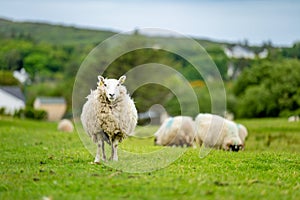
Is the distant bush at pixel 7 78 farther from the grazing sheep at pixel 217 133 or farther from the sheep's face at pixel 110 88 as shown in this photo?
the sheep's face at pixel 110 88

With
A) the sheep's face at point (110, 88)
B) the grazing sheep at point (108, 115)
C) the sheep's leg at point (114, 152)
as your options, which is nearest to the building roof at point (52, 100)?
the grazing sheep at point (108, 115)

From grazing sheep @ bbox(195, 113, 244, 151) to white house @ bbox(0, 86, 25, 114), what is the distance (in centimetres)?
7043

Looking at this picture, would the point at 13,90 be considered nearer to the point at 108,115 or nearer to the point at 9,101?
the point at 9,101

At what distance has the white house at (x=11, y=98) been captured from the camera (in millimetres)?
91794

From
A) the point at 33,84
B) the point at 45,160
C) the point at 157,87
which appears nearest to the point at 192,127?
the point at 45,160

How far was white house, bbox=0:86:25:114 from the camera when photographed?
3614 inches

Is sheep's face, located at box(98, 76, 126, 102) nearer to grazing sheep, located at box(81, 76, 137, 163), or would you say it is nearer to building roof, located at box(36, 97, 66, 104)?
grazing sheep, located at box(81, 76, 137, 163)

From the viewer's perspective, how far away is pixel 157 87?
83562 millimetres

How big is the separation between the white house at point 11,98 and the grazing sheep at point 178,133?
223 ft

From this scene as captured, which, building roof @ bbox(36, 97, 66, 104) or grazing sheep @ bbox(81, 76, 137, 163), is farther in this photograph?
building roof @ bbox(36, 97, 66, 104)

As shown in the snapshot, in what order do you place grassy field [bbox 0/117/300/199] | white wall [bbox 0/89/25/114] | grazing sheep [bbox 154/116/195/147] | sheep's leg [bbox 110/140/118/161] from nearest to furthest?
grassy field [bbox 0/117/300/199], sheep's leg [bbox 110/140/118/161], grazing sheep [bbox 154/116/195/147], white wall [bbox 0/89/25/114]

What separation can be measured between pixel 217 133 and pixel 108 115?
10511 millimetres

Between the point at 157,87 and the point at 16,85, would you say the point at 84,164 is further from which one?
the point at 16,85

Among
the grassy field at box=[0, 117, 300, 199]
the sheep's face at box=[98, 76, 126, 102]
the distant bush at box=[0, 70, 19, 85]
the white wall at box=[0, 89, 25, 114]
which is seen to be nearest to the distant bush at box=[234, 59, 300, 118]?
the white wall at box=[0, 89, 25, 114]
